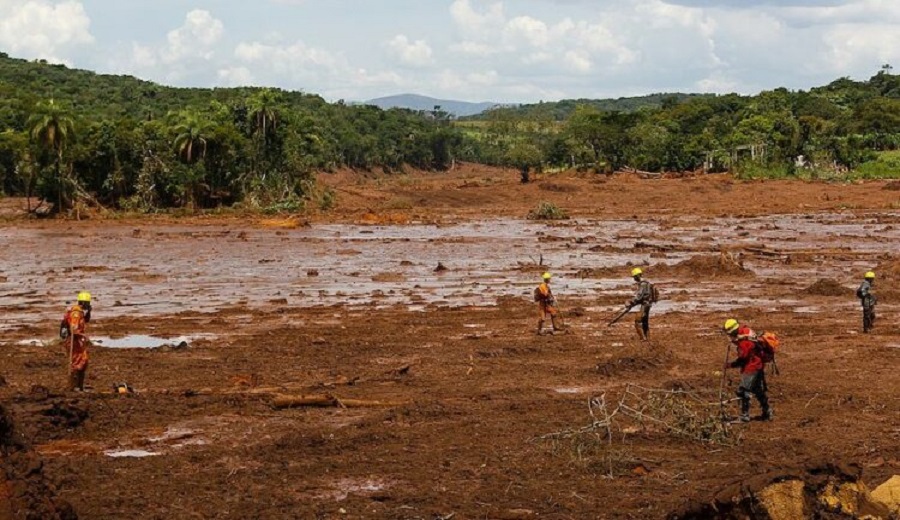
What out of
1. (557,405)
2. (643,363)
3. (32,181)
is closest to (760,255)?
(643,363)

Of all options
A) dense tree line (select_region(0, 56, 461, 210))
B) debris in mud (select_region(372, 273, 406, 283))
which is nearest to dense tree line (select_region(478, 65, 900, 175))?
dense tree line (select_region(0, 56, 461, 210))

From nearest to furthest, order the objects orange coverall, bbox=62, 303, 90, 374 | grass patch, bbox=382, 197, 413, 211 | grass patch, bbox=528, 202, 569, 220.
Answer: orange coverall, bbox=62, 303, 90, 374 → grass patch, bbox=528, 202, 569, 220 → grass patch, bbox=382, 197, 413, 211

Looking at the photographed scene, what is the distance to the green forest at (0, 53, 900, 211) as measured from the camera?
221 feet

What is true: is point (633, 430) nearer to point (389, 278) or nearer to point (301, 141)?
point (389, 278)

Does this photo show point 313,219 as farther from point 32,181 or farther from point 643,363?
point 643,363

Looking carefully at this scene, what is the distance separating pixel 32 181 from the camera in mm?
76062

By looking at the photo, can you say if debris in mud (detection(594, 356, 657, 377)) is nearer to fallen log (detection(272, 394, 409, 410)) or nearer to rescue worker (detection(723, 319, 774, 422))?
rescue worker (detection(723, 319, 774, 422))

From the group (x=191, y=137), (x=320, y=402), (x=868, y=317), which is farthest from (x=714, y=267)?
(x=191, y=137)

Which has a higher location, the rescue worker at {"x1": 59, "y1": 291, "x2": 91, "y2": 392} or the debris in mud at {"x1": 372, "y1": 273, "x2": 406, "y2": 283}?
the rescue worker at {"x1": 59, "y1": 291, "x2": 91, "y2": 392}

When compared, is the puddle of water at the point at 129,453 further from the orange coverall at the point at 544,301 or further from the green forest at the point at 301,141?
the green forest at the point at 301,141

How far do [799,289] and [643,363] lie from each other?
46.4ft

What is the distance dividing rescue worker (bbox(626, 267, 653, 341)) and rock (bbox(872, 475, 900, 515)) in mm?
10834

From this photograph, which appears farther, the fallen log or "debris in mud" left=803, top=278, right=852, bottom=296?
"debris in mud" left=803, top=278, right=852, bottom=296

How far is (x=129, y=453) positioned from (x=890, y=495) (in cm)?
863
